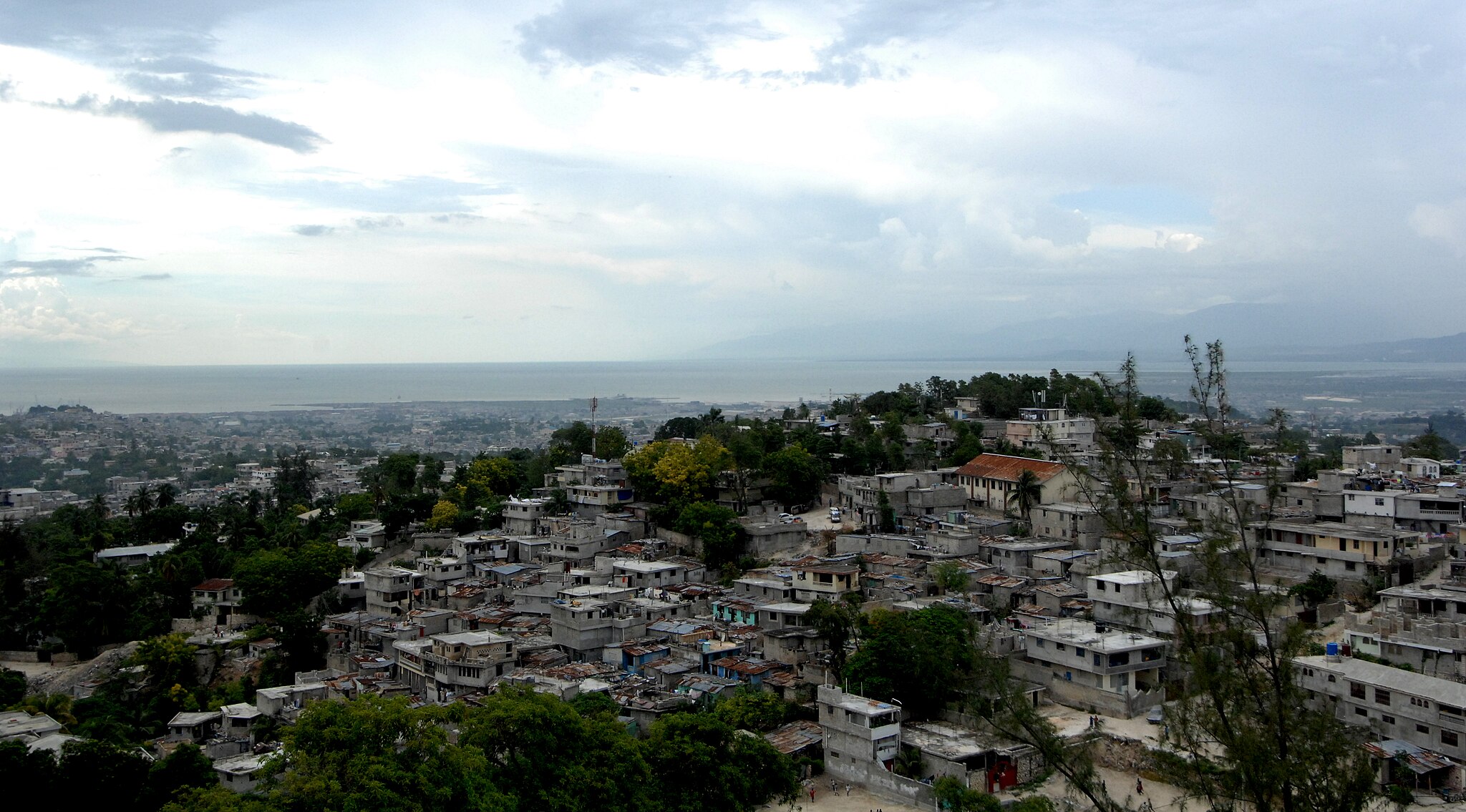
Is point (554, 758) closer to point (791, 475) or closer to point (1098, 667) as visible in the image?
point (1098, 667)

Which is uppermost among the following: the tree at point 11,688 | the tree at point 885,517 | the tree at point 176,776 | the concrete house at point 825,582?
the tree at point 885,517

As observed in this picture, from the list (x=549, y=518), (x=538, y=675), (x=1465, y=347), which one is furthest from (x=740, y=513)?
(x=1465, y=347)

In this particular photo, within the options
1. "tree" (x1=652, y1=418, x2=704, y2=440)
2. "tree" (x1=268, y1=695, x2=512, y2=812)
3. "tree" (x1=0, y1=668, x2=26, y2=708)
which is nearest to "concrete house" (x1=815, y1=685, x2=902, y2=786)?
"tree" (x1=268, y1=695, x2=512, y2=812)

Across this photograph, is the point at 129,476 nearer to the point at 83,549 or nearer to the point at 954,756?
the point at 83,549

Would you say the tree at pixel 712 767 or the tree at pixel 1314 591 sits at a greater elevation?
the tree at pixel 1314 591

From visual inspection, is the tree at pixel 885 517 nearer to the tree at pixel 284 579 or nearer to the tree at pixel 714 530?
the tree at pixel 714 530

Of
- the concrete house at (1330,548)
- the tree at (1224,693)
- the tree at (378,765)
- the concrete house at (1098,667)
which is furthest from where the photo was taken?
the concrete house at (1330,548)

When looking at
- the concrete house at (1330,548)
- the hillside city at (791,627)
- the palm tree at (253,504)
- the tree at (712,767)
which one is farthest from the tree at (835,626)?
the palm tree at (253,504)
